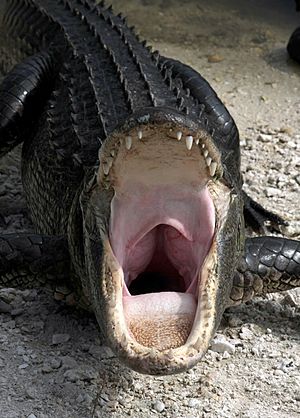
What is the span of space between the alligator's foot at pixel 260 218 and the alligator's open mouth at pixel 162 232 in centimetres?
109

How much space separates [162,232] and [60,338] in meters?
0.62

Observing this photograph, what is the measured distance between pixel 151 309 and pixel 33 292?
110 cm

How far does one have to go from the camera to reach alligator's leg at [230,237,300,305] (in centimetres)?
366

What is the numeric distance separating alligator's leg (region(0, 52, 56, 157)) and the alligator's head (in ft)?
4.88

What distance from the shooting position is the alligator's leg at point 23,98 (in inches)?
184

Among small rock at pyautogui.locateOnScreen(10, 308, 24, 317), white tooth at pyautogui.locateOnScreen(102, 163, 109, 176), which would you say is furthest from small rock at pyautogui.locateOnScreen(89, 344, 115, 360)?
white tooth at pyautogui.locateOnScreen(102, 163, 109, 176)

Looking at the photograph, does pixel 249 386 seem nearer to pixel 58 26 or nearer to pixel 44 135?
pixel 44 135

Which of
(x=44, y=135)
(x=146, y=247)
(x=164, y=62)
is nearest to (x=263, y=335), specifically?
(x=146, y=247)

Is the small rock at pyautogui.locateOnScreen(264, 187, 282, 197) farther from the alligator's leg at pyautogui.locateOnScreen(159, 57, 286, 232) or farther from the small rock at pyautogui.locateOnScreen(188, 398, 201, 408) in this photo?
the small rock at pyautogui.locateOnScreen(188, 398, 201, 408)

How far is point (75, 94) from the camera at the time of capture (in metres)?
4.33

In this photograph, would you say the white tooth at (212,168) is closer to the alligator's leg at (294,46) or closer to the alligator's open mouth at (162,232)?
the alligator's open mouth at (162,232)

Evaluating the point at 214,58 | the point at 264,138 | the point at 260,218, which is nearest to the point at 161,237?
the point at 260,218

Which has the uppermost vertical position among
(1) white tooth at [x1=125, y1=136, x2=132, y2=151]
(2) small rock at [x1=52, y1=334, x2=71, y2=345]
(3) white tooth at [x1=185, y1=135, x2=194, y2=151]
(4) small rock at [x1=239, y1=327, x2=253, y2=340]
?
(3) white tooth at [x1=185, y1=135, x2=194, y2=151]

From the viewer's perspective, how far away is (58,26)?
502cm
